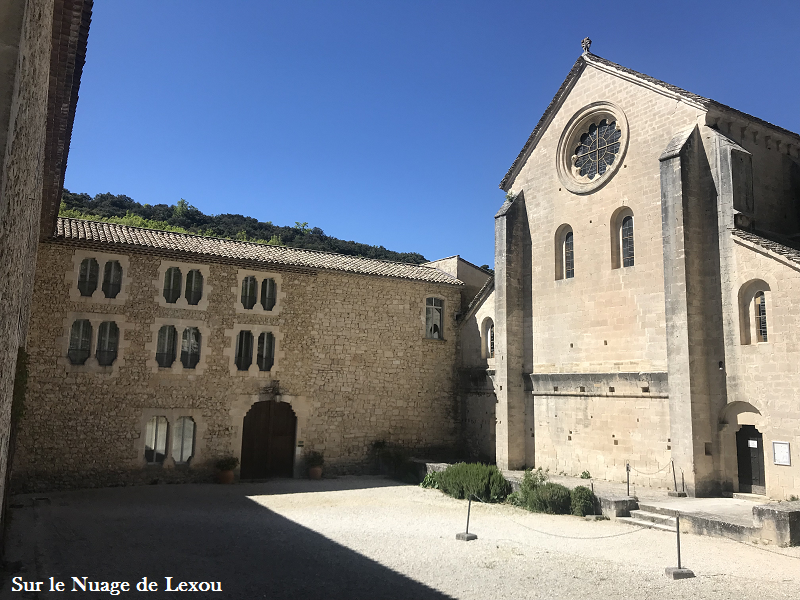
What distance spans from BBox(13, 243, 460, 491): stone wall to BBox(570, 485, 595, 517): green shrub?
321 inches

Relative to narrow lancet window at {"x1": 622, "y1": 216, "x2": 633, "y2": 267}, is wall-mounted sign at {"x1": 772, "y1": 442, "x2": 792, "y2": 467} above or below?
below

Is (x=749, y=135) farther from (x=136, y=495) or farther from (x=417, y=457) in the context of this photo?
(x=136, y=495)

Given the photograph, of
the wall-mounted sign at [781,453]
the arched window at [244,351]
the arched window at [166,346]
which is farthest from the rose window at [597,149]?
the arched window at [166,346]

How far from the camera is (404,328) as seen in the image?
2108 cm

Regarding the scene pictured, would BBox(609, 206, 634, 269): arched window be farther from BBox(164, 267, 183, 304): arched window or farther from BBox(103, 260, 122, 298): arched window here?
BBox(103, 260, 122, 298): arched window

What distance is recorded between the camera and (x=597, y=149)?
1798cm

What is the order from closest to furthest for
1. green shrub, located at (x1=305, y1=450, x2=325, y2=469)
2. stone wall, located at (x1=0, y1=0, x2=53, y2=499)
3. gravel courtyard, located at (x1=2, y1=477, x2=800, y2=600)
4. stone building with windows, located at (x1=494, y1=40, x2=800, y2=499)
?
stone wall, located at (x1=0, y1=0, x2=53, y2=499)
gravel courtyard, located at (x1=2, y1=477, x2=800, y2=600)
stone building with windows, located at (x1=494, y1=40, x2=800, y2=499)
green shrub, located at (x1=305, y1=450, x2=325, y2=469)

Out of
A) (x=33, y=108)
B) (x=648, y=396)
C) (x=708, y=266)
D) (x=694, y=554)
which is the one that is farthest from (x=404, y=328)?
(x=33, y=108)

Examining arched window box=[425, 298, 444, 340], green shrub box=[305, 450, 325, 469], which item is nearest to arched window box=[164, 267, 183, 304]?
green shrub box=[305, 450, 325, 469]

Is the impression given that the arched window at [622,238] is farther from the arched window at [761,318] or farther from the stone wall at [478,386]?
the stone wall at [478,386]

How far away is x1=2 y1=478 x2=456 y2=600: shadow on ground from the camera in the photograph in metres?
8.06

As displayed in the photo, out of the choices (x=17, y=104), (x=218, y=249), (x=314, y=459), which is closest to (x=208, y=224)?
(x=218, y=249)

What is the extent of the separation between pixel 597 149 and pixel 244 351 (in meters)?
12.5

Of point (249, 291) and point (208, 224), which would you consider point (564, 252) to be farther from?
point (208, 224)
